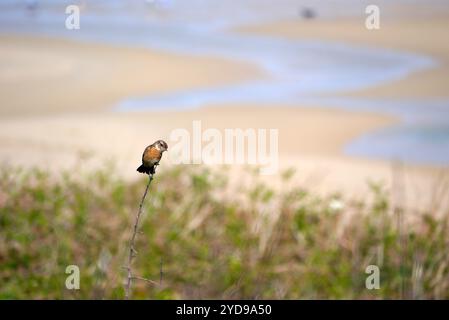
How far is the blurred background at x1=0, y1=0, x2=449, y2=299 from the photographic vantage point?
427 centimetres

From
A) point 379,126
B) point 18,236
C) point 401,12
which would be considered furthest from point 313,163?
point 401,12

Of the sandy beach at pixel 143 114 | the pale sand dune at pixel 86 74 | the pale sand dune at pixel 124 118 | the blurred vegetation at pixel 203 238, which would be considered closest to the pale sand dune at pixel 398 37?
the sandy beach at pixel 143 114

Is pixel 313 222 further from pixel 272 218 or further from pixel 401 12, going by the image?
pixel 401 12

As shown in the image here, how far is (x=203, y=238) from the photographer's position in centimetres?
465

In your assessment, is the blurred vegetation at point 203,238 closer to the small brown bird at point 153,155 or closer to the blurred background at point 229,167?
the blurred background at point 229,167

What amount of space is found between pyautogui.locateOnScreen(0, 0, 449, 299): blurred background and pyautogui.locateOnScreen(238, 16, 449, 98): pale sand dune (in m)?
0.04

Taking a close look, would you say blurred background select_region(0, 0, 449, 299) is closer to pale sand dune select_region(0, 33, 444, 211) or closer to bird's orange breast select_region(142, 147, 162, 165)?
pale sand dune select_region(0, 33, 444, 211)

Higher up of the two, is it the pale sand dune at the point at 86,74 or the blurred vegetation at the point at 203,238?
the pale sand dune at the point at 86,74

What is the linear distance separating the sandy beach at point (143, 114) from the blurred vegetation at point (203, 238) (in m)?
0.43

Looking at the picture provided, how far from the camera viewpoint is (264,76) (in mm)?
9219

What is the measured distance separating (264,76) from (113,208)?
468 cm

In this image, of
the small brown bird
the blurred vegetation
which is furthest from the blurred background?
the small brown bird

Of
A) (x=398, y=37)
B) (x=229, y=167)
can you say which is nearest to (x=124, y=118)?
(x=229, y=167)

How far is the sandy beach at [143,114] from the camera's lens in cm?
595
